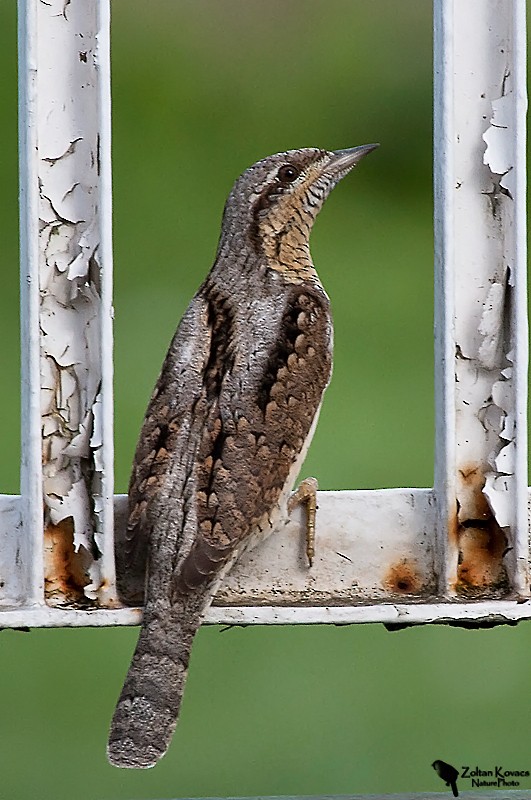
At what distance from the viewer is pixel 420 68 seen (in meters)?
3.09

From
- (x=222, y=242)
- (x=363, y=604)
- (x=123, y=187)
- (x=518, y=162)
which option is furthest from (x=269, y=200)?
(x=123, y=187)

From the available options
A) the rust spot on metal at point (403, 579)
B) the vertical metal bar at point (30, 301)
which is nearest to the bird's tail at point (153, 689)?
the vertical metal bar at point (30, 301)

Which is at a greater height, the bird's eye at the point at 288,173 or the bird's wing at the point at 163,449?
the bird's eye at the point at 288,173

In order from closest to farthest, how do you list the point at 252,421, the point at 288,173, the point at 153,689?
1. the point at 153,689
2. the point at 252,421
3. the point at 288,173

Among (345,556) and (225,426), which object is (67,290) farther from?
(345,556)

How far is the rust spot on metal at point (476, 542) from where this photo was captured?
5.58 ft

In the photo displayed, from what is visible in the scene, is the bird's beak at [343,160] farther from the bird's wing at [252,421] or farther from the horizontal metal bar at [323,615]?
the horizontal metal bar at [323,615]

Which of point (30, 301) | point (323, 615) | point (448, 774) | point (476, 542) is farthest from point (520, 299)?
point (448, 774)

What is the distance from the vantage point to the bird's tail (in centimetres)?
160

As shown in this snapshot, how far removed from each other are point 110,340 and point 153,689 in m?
0.41

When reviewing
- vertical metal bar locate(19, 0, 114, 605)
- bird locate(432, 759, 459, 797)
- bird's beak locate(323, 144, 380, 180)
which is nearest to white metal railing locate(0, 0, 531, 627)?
vertical metal bar locate(19, 0, 114, 605)

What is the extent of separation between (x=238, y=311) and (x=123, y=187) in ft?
4.11

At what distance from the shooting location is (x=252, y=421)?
173 centimetres

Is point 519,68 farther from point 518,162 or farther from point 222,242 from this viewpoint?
point 222,242
